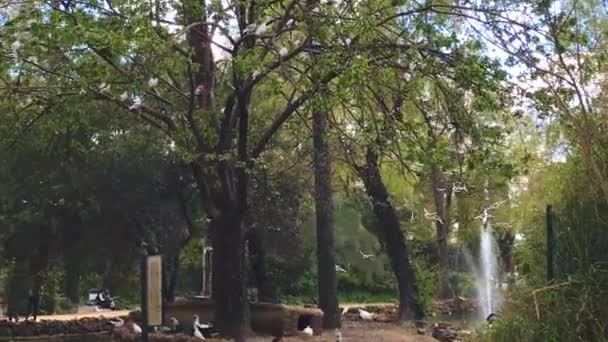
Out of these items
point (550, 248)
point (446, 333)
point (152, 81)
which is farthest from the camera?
point (446, 333)

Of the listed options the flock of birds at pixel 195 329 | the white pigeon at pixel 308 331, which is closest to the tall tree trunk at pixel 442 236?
the white pigeon at pixel 308 331

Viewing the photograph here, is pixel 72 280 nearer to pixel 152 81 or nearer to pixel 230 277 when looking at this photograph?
pixel 230 277

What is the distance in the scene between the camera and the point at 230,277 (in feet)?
49.8

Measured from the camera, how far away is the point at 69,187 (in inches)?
752

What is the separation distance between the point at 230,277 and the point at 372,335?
12.9 feet

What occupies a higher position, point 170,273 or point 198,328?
point 170,273

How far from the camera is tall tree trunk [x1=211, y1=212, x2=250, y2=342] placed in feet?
49.5

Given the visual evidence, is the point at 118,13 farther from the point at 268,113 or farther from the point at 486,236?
the point at 486,236

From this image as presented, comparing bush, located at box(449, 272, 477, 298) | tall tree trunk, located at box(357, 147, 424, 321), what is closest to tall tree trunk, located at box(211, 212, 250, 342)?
tall tree trunk, located at box(357, 147, 424, 321)

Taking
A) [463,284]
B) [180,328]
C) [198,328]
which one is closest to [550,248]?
[198,328]

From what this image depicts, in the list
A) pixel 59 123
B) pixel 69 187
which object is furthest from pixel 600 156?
pixel 69 187

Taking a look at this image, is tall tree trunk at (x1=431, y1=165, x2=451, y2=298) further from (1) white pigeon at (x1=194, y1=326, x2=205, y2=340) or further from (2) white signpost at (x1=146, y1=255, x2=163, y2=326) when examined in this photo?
(2) white signpost at (x1=146, y1=255, x2=163, y2=326)

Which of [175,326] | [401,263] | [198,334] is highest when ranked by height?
[401,263]

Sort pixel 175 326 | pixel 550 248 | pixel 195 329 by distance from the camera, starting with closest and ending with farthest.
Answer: pixel 550 248 < pixel 195 329 < pixel 175 326
